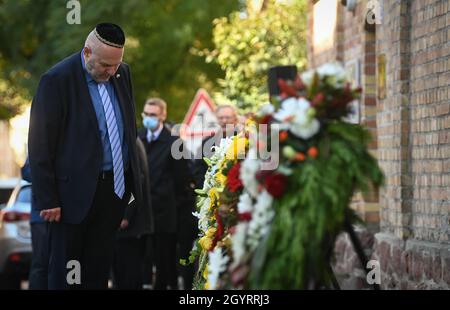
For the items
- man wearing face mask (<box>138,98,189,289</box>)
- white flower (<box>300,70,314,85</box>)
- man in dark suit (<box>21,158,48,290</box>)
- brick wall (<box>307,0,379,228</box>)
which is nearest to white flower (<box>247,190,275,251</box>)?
white flower (<box>300,70,314,85</box>)

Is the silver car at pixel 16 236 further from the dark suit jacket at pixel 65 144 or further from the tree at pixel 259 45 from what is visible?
the dark suit jacket at pixel 65 144

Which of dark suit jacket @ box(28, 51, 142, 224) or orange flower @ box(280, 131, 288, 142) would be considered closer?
orange flower @ box(280, 131, 288, 142)

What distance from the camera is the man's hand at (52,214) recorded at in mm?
7527

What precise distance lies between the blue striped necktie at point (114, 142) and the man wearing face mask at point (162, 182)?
5391mm

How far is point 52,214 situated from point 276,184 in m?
2.69

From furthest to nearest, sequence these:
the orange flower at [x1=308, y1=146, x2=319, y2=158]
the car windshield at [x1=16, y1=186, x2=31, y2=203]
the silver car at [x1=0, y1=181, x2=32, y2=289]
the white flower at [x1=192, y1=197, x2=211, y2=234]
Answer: the car windshield at [x1=16, y1=186, x2=31, y2=203]
the silver car at [x1=0, y1=181, x2=32, y2=289]
the white flower at [x1=192, y1=197, x2=211, y2=234]
the orange flower at [x1=308, y1=146, x2=319, y2=158]

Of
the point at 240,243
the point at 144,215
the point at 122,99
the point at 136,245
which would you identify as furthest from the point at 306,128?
the point at 136,245

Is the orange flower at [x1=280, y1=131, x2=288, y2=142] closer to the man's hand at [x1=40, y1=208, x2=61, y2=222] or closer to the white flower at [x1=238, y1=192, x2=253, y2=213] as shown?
the white flower at [x1=238, y1=192, x2=253, y2=213]

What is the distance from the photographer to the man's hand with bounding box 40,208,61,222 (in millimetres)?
7527

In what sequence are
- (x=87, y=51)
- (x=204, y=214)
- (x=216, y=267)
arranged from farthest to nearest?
(x=87, y=51), (x=204, y=214), (x=216, y=267)

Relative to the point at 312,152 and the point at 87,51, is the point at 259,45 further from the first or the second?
the point at 312,152

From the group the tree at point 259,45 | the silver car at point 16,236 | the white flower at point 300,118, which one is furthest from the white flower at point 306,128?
the tree at point 259,45

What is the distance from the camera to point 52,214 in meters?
7.54

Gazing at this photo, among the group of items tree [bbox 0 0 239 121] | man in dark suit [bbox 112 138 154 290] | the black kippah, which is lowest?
man in dark suit [bbox 112 138 154 290]
